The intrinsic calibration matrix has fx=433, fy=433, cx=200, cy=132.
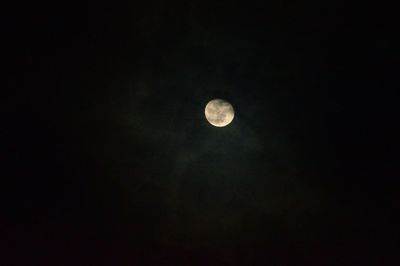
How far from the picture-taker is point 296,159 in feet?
22.5

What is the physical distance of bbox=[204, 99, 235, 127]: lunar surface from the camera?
6336 millimetres

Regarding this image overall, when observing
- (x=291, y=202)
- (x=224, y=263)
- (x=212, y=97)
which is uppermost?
(x=212, y=97)

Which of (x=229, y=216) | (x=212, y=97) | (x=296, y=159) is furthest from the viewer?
(x=229, y=216)

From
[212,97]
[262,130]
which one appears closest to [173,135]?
[212,97]

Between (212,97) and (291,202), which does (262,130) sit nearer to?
(212,97)

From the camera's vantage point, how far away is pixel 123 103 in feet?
21.4

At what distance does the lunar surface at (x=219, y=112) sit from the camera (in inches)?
249

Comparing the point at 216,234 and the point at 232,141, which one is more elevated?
the point at 232,141

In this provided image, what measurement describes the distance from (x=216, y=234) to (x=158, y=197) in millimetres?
1210

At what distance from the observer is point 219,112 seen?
250 inches

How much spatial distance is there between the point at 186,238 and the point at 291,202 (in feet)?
6.24

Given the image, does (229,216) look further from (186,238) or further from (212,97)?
(212,97)

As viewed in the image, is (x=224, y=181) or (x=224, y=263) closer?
(x=224, y=181)

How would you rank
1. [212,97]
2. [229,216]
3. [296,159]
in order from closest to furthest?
[212,97]
[296,159]
[229,216]
